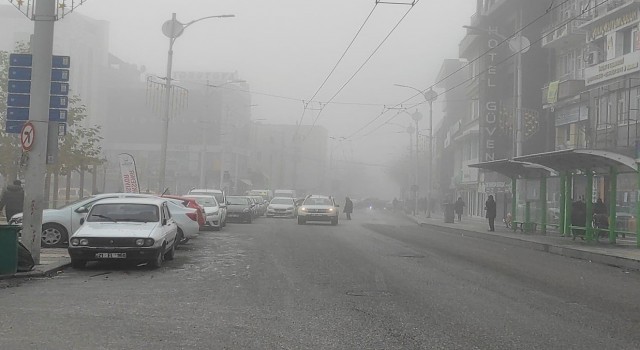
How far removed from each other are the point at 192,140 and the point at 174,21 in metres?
65.5

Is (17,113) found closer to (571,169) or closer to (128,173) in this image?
(128,173)

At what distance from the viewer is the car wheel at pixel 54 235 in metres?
15.7

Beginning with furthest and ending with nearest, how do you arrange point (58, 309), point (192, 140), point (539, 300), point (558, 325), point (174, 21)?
point (192, 140)
point (174, 21)
point (539, 300)
point (58, 309)
point (558, 325)

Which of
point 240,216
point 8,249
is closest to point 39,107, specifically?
point 8,249

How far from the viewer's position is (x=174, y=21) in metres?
30.7

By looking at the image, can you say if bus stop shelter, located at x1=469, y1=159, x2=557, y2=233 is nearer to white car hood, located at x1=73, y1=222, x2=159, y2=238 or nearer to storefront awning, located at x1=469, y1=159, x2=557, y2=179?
storefront awning, located at x1=469, y1=159, x2=557, y2=179

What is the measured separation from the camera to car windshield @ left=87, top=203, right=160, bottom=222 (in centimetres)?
1324

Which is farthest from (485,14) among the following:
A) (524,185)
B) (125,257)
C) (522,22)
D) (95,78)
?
(95,78)

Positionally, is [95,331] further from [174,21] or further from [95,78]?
[95,78]

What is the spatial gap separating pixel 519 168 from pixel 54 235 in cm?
1755

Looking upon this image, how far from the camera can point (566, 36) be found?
34406 millimetres

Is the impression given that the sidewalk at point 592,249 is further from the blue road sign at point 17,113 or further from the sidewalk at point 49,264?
the blue road sign at point 17,113

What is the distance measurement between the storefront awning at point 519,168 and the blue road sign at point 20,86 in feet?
54.4

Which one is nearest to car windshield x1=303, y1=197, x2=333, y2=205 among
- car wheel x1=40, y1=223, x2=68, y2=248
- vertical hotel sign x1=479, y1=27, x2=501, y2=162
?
vertical hotel sign x1=479, y1=27, x2=501, y2=162
